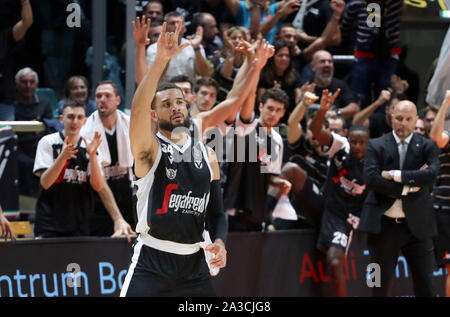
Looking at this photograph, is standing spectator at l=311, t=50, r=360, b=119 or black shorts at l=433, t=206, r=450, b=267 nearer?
black shorts at l=433, t=206, r=450, b=267

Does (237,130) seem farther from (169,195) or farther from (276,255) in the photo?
(169,195)

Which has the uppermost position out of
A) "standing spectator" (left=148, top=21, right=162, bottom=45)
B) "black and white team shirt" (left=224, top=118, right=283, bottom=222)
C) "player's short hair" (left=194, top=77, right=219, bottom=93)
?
"standing spectator" (left=148, top=21, right=162, bottom=45)

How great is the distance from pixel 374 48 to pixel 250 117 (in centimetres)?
290

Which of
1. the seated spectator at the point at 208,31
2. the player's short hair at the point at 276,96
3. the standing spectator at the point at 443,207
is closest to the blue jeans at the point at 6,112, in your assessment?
the seated spectator at the point at 208,31

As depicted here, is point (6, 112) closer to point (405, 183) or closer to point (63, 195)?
point (63, 195)

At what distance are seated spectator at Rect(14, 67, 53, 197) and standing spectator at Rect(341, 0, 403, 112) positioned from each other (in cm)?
382

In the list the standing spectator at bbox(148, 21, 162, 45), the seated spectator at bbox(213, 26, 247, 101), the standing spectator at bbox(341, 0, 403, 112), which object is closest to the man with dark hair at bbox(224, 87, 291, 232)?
the seated spectator at bbox(213, 26, 247, 101)

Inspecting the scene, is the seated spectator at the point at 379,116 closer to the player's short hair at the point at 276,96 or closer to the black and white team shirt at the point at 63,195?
the player's short hair at the point at 276,96

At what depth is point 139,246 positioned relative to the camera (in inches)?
225

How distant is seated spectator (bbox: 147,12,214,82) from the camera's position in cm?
888

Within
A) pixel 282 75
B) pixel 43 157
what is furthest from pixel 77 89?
pixel 282 75

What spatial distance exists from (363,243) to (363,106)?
1.91 m

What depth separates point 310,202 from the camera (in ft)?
28.5

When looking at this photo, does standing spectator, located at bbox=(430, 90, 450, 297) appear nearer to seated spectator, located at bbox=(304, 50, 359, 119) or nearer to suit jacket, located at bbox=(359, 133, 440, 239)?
suit jacket, located at bbox=(359, 133, 440, 239)
